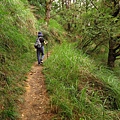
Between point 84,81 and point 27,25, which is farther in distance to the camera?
point 27,25

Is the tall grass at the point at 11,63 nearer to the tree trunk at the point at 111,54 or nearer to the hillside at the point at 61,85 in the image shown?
the hillside at the point at 61,85

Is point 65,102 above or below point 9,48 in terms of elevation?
below

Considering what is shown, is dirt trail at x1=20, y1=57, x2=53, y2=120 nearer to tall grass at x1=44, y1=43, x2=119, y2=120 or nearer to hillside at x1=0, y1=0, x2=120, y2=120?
hillside at x1=0, y1=0, x2=120, y2=120

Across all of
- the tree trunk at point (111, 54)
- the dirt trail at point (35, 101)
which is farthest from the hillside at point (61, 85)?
the tree trunk at point (111, 54)

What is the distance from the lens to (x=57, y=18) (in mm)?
21625

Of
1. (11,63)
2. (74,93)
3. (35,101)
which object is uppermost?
(11,63)

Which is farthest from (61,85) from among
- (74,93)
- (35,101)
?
(35,101)

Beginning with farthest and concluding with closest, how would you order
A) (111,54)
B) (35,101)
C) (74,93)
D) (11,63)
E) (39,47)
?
(111,54) < (39,47) < (11,63) < (35,101) < (74,93)

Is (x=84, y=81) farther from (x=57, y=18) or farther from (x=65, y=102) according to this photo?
(x=57, y=18)

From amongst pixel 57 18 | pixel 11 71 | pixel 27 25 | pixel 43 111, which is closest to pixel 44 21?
pixel 27 25

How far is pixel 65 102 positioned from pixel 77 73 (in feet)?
5.40

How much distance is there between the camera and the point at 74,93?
198 inches

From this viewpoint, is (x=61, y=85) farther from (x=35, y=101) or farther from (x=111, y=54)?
(x=111, y=54)

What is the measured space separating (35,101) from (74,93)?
3.90ft
